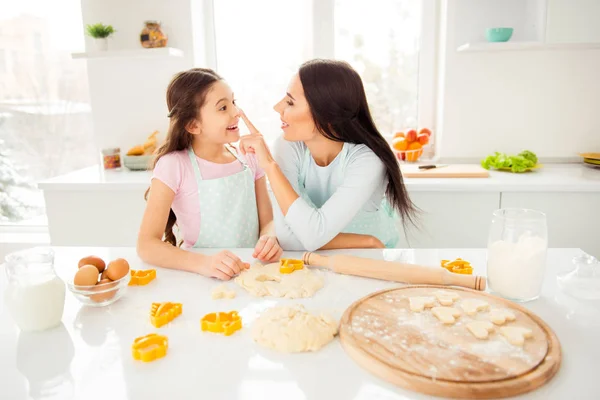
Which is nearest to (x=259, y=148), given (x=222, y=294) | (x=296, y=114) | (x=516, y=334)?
(x=296, y=114)

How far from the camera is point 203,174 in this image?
5.08ft

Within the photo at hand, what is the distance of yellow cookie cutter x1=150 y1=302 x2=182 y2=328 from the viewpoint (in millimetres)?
855

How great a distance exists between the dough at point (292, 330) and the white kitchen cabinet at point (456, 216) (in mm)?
1340

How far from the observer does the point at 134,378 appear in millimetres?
709

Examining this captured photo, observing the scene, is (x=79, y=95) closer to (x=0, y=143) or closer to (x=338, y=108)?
(x=0, y=143)

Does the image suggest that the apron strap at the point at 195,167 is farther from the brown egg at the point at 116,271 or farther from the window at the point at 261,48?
the window at the point at 261,48

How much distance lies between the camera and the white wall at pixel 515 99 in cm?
246

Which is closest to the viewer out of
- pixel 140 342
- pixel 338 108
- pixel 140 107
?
pixel 140 342

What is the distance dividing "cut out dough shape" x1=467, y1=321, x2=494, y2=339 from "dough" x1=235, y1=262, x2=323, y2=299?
31 centimetres

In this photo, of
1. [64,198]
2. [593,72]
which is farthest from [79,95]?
[593,72]

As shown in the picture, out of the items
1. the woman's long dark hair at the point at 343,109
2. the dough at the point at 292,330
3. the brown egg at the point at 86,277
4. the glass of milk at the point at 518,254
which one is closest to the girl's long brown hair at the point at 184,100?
the woman's long dark hair at the point at 343,109

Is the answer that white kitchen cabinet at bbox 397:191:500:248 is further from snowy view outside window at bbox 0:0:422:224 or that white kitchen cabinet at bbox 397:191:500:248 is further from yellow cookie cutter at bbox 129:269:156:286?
yellow cookie cutter at bbox 129:269:156:286

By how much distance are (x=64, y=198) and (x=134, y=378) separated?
1.80m

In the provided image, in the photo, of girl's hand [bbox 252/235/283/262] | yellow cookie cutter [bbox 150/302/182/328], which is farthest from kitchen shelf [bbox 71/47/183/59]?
yellow cookie cutter [bbox 150/302/182/328]
